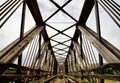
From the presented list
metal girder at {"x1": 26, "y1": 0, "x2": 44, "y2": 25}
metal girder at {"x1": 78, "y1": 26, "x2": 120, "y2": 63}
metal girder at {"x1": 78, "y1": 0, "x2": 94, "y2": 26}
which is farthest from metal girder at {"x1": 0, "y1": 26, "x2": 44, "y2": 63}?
metal girder at {"x1": 78, "y1": 0, "x2": 94, "y2": 26}

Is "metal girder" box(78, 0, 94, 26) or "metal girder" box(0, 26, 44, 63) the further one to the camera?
"metal girder" box(78, 0, 94, 26)

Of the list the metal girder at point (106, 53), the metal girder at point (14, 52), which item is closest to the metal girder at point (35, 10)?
the metal girder at point (14, 52)

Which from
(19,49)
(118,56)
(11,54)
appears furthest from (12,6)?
(118,56)

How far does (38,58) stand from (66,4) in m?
2.60

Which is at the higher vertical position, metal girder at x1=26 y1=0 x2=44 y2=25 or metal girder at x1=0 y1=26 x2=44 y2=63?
metal girder at x1=26 y1=0 x2=44 y2=25

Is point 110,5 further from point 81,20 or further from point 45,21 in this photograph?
point 45,21

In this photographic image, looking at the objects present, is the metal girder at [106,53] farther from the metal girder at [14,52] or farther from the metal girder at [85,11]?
the metal girder at [14,52]

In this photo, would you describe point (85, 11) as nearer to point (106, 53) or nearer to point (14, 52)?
point (106, 53)

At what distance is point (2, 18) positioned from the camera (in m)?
3.20

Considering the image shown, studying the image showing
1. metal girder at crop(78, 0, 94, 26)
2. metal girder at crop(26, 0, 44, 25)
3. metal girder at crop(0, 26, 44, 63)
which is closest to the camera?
metal girder at crop(0, 26, 44, 63)

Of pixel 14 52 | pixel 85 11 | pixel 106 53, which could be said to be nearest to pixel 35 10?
pixel 85 11

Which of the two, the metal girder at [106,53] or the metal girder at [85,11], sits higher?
the metal girder at [85,11]

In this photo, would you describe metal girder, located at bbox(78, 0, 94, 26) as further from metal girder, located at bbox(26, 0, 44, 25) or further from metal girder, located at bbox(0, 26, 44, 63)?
metal girder, located at bbox(0, 26, 44, 63)

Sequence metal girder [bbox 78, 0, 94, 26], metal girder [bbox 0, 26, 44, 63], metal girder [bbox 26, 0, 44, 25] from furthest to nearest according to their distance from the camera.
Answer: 1. metal girder [bbox 78, 0, 94, 26]
2. metal girder [bbox 26, 0, 44, 25]
3. metal girder [bbox 0, 26, 44, 63]
